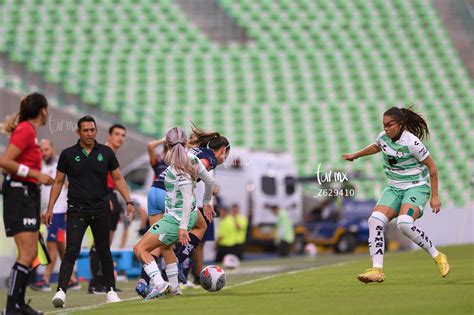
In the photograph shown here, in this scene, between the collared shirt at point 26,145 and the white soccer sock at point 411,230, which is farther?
the white soccer sock at point 411,230

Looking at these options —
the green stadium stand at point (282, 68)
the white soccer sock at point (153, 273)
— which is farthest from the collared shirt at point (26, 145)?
the green stadium stand at point (282, 68)

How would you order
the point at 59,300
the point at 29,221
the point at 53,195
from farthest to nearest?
the point at 53,195 < the point at 59,300 < the point at 29,221

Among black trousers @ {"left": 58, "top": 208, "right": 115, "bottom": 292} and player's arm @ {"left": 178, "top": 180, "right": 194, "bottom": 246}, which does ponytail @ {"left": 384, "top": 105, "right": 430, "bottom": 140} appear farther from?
black trousers @ {"left": 58, "top": 208, "right": 115, "bottom": 292}

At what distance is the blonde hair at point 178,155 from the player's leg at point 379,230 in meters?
1.94

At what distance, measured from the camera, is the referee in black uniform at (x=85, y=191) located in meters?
10.7

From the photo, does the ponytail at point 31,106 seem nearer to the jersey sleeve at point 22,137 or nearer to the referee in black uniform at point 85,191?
the jersey sleeve at point 22,137

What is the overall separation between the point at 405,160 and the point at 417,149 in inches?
8.4

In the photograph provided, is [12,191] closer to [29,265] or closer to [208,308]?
[29,265]

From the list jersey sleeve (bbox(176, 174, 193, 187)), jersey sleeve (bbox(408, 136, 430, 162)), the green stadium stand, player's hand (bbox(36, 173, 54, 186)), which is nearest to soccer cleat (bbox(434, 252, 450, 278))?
jersey sleeve (bbox(408, 136, 430, 162))

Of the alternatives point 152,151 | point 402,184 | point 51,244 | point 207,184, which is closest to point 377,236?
point 402,184

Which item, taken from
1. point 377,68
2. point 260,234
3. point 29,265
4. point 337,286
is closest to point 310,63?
point 377,68

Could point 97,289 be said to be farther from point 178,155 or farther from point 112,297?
point 178,155

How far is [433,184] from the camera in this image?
1062cm

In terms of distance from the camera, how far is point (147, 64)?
115 feet
